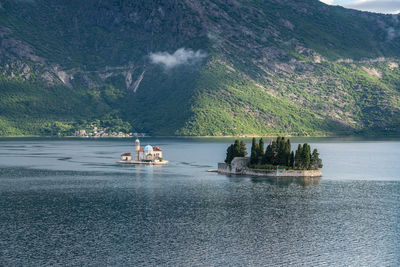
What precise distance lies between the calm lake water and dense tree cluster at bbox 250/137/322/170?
33.9ft

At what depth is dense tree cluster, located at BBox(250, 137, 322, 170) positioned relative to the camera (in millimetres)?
187750

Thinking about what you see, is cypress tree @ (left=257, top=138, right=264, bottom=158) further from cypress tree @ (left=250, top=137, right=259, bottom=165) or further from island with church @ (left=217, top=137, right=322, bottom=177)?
cypress tree @ (left=250, top=137, right=259, bottom=165)

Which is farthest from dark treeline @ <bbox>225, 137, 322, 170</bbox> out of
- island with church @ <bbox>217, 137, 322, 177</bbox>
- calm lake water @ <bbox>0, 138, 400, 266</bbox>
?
calm lake water @ <bbox>0, 138, 400, 266</bbox>

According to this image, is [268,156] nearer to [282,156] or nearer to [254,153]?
[254,153]

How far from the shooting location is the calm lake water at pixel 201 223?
313ft

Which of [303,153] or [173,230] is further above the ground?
[303,153]

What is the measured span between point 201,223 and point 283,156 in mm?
77269

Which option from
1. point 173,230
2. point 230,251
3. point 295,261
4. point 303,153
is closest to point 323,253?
point 295,261

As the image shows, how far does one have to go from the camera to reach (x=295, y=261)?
305 ft

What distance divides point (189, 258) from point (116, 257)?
→ 451 inches

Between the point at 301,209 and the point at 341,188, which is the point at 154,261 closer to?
the point at 301,209

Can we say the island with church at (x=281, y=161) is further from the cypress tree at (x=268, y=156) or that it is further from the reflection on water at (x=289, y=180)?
the reflection on water at (x=289, y=180)

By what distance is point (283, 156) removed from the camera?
626ft

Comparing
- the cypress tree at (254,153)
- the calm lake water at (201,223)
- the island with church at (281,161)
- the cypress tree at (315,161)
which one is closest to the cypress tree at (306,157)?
the island with church at (281,161)
